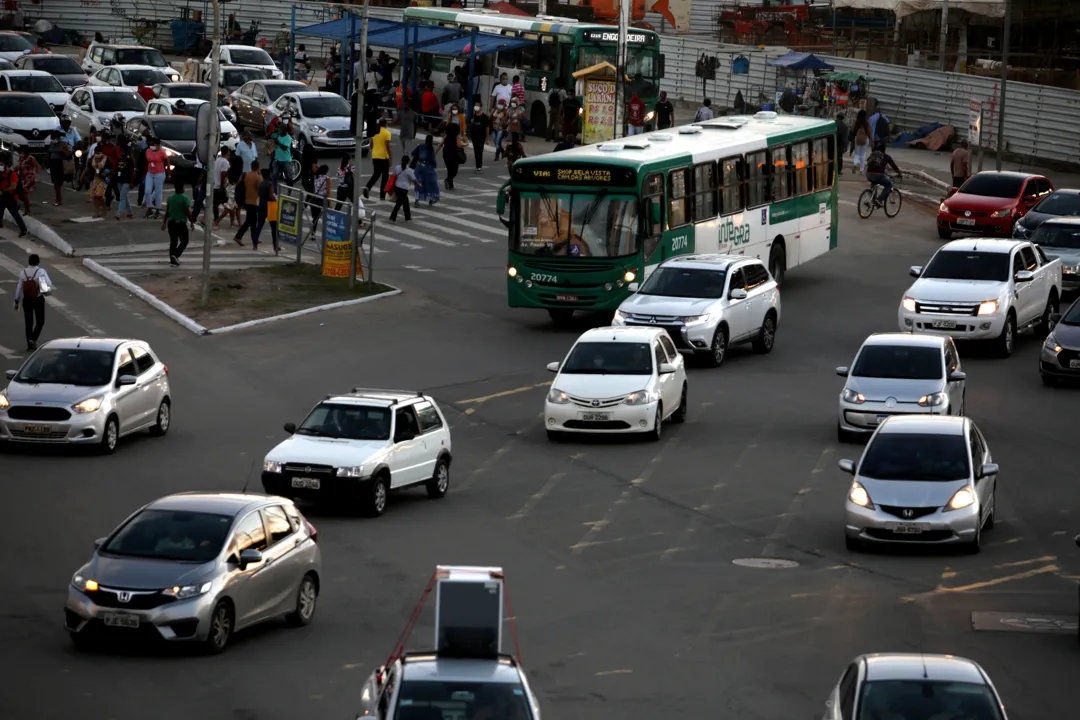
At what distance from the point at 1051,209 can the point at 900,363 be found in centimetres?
1578

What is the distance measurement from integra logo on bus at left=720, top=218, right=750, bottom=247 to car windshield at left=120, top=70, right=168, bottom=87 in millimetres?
27885

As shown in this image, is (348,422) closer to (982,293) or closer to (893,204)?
(982,293)

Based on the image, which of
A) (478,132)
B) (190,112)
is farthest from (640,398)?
(190,112)

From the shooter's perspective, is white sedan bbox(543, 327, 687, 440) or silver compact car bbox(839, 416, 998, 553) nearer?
silver compact car bbox(839, 416, 998, 553)

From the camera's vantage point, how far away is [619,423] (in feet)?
91.1

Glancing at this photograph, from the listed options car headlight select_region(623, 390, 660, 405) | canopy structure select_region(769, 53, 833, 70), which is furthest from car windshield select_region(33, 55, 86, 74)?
car headlight select_region(623, 390, 660, 405)

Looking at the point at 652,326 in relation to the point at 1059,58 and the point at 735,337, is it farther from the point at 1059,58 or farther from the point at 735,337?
the point at 1059,58

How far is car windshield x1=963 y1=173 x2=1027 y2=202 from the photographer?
44531 mm

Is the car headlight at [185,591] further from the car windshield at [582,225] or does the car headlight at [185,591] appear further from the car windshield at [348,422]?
the car windshield at [582,225]

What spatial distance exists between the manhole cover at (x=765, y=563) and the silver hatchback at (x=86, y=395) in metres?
9.32

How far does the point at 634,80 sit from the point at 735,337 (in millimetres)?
26526

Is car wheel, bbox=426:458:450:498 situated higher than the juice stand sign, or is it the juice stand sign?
the juice stand sign

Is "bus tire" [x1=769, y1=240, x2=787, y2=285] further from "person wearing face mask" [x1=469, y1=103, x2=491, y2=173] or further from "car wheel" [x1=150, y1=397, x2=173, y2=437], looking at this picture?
"car wheel" [x1=150, y1=397, x2=173, y2=437]

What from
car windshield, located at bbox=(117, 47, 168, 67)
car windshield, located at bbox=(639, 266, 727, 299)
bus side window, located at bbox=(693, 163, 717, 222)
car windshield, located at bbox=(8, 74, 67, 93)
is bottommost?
car windshield, located at bbox=(639, 266, 727, 299)
